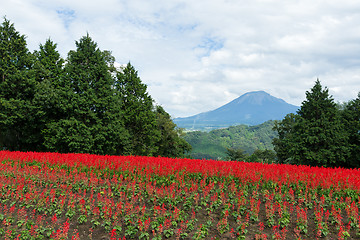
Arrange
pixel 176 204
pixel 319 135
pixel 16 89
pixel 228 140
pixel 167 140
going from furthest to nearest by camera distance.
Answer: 1. pixel 228 140
2. pixel 167 140
3. pixel 16 89
4. pixel 319 135
5. pixel 176 204

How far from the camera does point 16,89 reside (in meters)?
26.3

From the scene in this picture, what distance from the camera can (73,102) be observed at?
23312 millimetres

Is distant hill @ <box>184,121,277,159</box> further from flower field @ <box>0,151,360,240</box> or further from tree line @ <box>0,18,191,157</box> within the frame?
flower field @ <box>0,151,360,240</box>

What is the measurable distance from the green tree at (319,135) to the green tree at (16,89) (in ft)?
93.6

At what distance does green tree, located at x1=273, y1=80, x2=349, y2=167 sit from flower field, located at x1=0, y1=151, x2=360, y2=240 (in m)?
15.1

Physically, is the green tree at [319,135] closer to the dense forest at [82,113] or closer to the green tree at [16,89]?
the dense forest at [82,113]

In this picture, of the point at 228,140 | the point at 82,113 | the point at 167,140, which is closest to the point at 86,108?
the point at 82,113

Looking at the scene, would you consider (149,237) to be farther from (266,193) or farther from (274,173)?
(274,173)

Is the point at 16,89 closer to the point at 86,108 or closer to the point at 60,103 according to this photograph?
the point at 60,103

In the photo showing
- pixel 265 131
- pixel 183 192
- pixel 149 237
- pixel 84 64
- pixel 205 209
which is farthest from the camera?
pixel 265 131

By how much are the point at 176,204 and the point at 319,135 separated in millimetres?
22179

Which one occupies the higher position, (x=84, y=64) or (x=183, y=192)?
(x=84, y=64)

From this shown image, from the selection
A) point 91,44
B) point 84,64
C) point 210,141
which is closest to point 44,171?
point 84,64

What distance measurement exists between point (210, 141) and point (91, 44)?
134973mm
